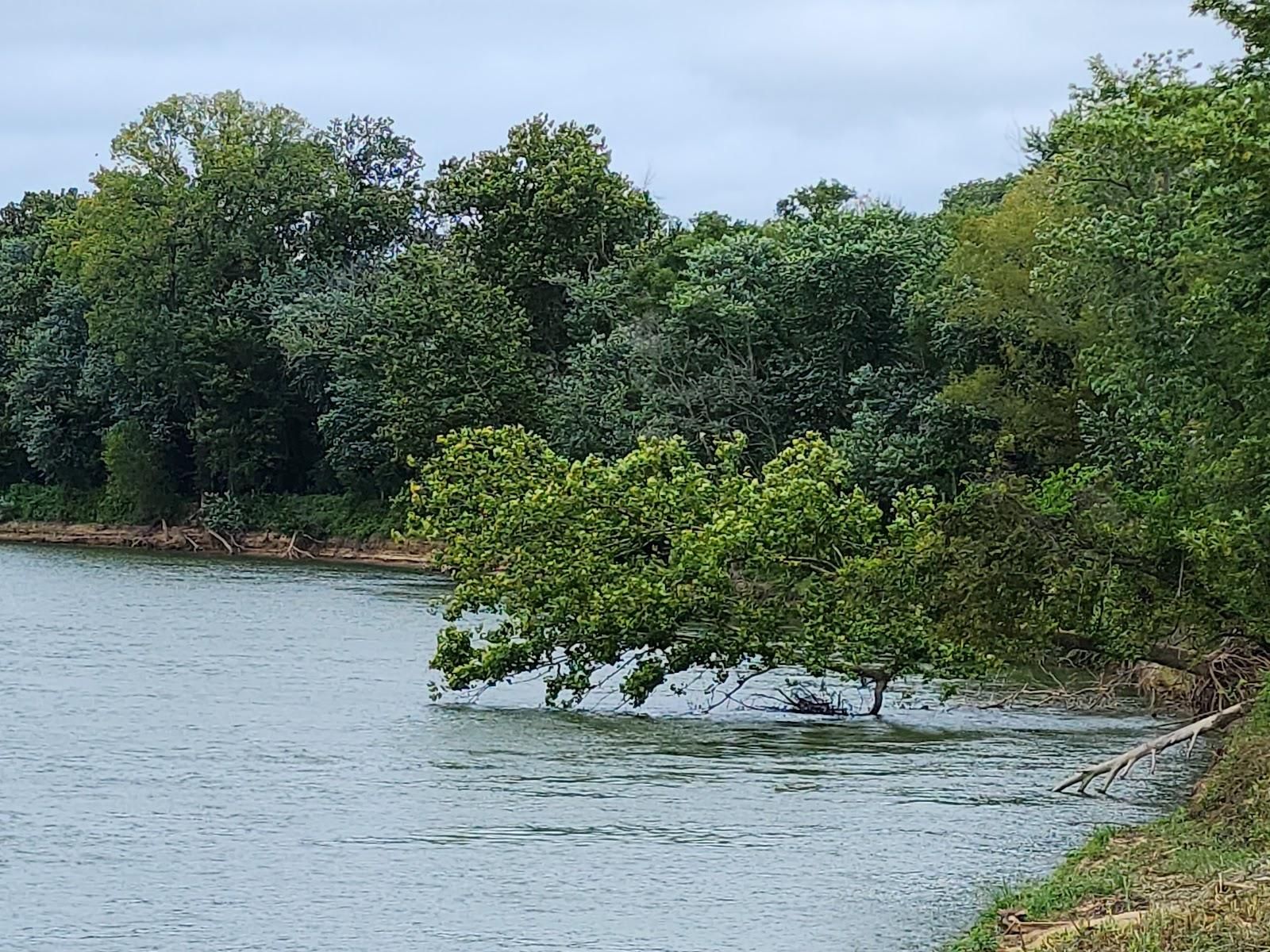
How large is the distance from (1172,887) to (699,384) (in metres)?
41.7

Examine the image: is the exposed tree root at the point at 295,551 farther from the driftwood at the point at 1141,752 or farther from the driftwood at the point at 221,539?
the driftwood at the point at 1141,752

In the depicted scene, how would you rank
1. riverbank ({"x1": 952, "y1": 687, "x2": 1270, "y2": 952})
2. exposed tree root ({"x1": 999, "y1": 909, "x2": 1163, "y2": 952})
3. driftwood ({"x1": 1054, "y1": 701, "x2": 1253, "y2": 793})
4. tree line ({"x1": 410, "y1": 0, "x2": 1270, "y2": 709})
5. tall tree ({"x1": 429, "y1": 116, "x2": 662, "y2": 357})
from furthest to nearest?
tall tree ({"x1": 429, "y1": 116, "x2": 662, "y2": 357}) → tree line ({"x1": 410, "y1": 0, "x2": 1270, "y2": 709}) → driftwood ({"x1": 1054, "y1": 701, "x2": 1253, "y2": 793}) → exposed tree root ({"x1": 999, "y1": 909, "x2": 1163, "y2": 952}) → riverbank ({"x1": 952, "y1": 687, "x2": 1270, "y2": 952})

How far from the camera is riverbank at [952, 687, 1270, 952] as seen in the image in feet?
37.1

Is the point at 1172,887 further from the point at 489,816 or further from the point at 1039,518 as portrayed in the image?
the point at 1039,518

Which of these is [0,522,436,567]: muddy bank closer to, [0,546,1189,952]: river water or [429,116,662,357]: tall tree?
[429,116,662,357]: tall tree

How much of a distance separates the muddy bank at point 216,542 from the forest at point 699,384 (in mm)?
708

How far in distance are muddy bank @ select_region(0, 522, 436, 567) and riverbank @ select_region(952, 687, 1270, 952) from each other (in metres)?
48.7

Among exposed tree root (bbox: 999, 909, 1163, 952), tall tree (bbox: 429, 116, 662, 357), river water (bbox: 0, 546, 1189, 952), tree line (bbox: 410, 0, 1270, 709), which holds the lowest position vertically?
river water (bbox: 0, 546, 1189, 952)

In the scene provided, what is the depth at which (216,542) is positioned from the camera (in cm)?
7300

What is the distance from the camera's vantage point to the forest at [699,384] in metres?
23.7

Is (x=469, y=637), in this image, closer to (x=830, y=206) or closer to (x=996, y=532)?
(x=996, y=532)

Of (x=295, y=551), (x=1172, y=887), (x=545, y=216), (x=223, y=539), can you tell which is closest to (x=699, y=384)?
(x=545, y=216)

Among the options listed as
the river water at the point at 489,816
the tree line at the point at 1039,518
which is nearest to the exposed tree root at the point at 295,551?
the tree line at the point at 1039,518

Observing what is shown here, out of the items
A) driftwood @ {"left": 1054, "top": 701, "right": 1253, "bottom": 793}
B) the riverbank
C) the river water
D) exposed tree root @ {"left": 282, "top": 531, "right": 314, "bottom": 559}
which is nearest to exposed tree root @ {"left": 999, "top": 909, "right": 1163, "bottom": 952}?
the riverbank
